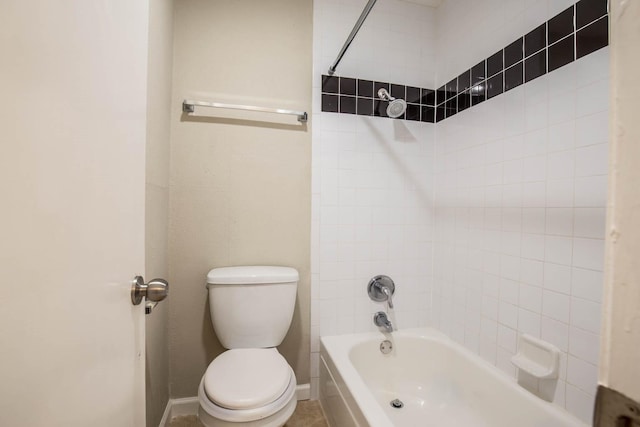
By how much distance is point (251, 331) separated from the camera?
136cm

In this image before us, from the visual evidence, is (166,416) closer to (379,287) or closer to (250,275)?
(250,275)

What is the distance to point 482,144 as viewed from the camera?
1387mm

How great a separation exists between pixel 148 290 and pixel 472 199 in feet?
4.89

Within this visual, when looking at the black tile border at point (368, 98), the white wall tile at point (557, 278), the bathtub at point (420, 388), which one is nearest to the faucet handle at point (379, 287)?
the bathtub at point (420, 388)

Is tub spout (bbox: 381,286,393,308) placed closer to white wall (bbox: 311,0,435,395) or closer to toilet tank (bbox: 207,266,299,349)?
white wall (bbox: 311,0,435,395)

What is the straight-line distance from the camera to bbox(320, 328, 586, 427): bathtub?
41.7 inches

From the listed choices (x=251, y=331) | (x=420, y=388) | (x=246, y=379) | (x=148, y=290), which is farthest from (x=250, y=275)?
(x=420, y=388)

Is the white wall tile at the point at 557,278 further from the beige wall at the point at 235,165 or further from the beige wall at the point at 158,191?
the beige wall at the point at 158,191

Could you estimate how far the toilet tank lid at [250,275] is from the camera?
1.33 metres

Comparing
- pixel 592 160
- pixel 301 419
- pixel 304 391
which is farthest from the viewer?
pixel 304 391

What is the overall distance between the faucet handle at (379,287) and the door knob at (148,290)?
1.23m

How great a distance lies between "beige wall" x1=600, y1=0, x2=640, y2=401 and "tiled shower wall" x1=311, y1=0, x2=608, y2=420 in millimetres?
1012

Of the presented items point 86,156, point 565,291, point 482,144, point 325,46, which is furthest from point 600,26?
point 86,156

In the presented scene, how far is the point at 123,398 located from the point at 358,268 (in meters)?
1.25
